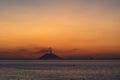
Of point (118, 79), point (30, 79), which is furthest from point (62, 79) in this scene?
point (118, 79)

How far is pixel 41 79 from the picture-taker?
91.9m

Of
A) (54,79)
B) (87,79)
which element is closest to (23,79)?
(54,79)

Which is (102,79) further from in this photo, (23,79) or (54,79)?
(23,79)

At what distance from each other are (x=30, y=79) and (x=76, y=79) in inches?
453

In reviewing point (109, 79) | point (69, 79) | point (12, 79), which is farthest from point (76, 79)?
point (12, 79)

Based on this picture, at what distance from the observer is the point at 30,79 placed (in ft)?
297

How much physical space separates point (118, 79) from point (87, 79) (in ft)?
26.2

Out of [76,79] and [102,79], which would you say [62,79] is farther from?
[102,79]

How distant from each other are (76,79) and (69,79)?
5.79ft

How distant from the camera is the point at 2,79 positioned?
292 feet

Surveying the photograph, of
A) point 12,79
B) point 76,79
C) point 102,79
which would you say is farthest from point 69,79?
point 12,79

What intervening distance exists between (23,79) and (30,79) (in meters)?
2.02

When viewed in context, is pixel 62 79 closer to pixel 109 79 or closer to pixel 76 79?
pixel 76 79

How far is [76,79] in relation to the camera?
90688mm
